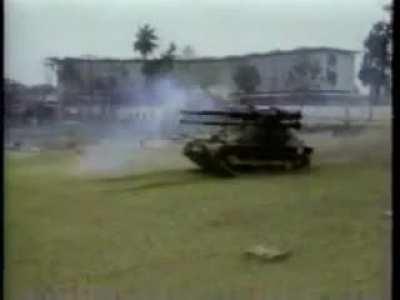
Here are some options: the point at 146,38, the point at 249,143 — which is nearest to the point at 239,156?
the point at 249,143

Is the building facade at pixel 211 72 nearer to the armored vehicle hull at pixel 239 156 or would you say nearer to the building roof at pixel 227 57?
the building roof at pixel 227 57

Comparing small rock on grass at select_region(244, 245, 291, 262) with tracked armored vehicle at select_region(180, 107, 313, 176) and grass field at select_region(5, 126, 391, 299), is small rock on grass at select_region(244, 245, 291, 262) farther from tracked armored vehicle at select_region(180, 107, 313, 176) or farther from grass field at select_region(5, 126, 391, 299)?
tracked armored vehicle at select_region(180, 107, 313, 176)

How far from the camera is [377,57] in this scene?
167 centimetres

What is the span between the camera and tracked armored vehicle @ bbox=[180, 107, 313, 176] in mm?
1707

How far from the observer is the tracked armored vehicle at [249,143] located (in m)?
1.71

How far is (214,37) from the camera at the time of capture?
1.68 meters

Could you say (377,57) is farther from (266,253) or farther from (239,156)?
(266,253)

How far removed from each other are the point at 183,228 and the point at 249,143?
236 millimetres

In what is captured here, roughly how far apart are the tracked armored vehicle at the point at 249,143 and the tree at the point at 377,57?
168 mm

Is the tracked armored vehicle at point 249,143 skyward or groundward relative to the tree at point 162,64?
groundward

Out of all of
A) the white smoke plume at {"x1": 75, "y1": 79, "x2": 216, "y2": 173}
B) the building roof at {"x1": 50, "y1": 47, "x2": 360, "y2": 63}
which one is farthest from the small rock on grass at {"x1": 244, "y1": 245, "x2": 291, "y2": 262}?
the building roof at {"x1": 50, "y1": 47, "x2": 360, "y2": 63}

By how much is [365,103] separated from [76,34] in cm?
63


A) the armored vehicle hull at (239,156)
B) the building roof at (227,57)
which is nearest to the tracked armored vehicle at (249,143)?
the armored vehicle hull at (239,156)

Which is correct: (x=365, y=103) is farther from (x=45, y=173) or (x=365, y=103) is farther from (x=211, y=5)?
(x=45, y=173)
